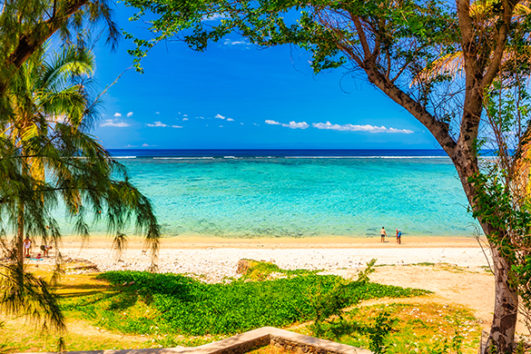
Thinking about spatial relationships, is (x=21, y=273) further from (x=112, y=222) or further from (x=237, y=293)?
(x=237, y=293)

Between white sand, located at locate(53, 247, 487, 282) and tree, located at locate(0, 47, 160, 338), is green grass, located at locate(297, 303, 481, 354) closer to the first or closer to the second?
tree, located at locate(0, 47, 160, 338)

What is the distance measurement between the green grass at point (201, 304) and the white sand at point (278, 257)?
12.3ft

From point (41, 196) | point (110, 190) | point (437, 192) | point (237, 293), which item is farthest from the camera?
point (437, 192)

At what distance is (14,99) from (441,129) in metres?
5.22

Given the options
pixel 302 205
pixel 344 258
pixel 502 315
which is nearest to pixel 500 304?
pixel 502 315

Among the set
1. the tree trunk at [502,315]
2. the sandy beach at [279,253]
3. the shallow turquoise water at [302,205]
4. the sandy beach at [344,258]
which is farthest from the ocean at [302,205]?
the tree trunk at [502,315]

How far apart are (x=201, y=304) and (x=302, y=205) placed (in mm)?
23546

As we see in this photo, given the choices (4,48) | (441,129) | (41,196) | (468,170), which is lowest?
(41,196)

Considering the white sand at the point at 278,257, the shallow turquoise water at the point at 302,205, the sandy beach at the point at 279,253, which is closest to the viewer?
the white sand at the point at 278,257

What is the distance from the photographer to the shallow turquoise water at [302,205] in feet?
77.8

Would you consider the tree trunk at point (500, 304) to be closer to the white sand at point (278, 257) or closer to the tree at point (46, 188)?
the tree at point (46, 188)

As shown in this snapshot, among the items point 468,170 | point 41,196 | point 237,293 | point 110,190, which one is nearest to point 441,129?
point 468,170

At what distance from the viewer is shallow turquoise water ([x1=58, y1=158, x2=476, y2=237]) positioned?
2370cm

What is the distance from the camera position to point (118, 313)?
750 centimetres
